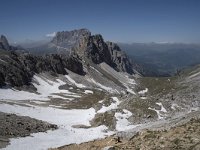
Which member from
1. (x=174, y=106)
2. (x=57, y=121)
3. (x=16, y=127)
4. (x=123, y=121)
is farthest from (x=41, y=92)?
(x=16, y=127)

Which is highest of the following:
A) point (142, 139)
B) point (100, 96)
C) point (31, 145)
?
point (142, 139)

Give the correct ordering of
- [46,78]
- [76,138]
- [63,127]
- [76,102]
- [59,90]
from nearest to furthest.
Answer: [76,138], [63,127], [76,102], [59,90], [46,78]

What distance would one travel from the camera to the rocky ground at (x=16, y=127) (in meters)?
62.2

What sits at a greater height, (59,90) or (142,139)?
(142,139)

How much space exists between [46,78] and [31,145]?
13152 cm

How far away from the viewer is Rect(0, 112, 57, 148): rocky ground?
2450 inches

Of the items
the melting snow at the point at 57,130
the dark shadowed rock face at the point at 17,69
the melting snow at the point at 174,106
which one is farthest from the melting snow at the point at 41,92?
the melting snow at the point at 174,106

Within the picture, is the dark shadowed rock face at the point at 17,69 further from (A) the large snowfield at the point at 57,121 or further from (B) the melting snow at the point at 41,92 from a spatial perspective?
(A) the large snowfield at the point at 57,121

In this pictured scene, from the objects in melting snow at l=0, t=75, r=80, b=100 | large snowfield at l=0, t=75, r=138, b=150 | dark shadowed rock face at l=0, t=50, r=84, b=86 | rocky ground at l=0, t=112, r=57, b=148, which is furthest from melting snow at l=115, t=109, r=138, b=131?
dark shadowed rock face at l=0, t=50, r=84, b=86

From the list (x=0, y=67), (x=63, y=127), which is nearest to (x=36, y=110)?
(x=63, y=127)

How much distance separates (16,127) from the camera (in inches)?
2689

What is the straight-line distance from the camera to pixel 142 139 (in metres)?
36.8

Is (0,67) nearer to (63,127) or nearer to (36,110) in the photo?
(36,110)

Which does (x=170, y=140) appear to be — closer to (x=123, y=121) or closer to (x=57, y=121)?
(x=123, y=121)
